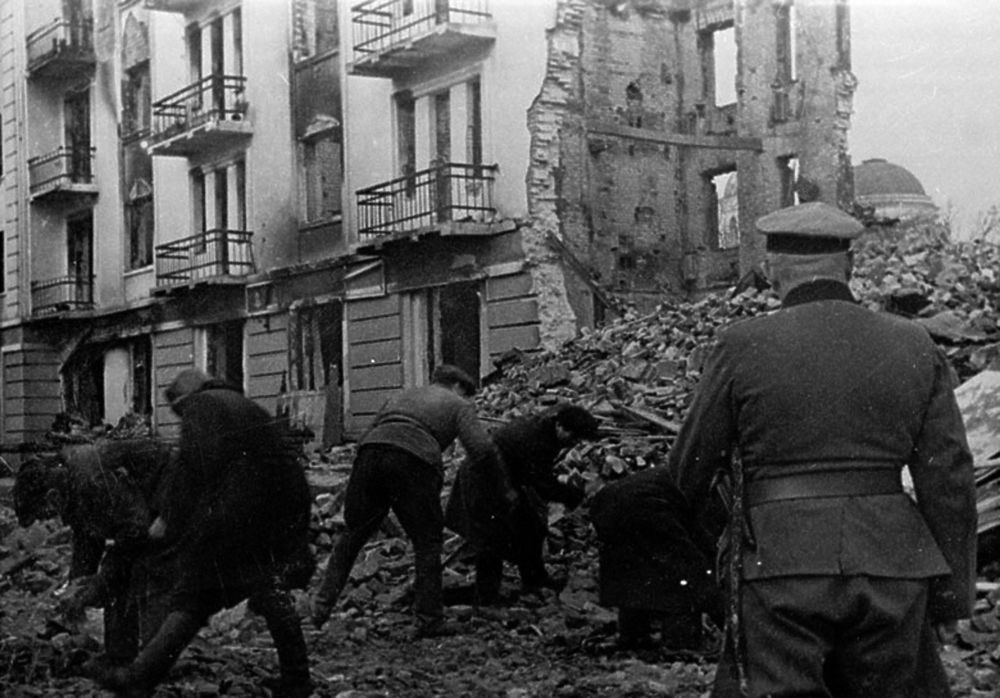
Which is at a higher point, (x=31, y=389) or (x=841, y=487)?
(x=31, y=389)

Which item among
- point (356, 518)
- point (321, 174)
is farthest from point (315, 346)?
point (356, 518)

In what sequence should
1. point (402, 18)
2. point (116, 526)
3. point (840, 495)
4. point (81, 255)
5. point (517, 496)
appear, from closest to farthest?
1. point (840, 495)
2. point (116, 526)
3. point (517, 496)
4. point (81, 255)
5. point (402, 18)

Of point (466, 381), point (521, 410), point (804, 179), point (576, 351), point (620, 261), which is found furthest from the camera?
point (804, 179)

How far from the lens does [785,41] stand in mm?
15625

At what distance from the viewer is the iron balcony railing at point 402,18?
8424mm

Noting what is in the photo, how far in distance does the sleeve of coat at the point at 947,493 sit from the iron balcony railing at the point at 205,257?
16.0 ft

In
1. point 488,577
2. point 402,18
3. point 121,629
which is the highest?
point 402,18

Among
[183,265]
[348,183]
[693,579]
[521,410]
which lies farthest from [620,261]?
[693,579]

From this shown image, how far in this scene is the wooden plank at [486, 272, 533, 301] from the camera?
854cm

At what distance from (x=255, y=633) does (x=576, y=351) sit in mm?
3878

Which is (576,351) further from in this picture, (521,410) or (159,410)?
(159,410)

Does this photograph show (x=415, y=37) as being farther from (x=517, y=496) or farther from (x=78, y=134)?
(x=517, y=496)

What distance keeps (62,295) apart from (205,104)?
1412 mm

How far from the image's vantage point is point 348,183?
793cm
